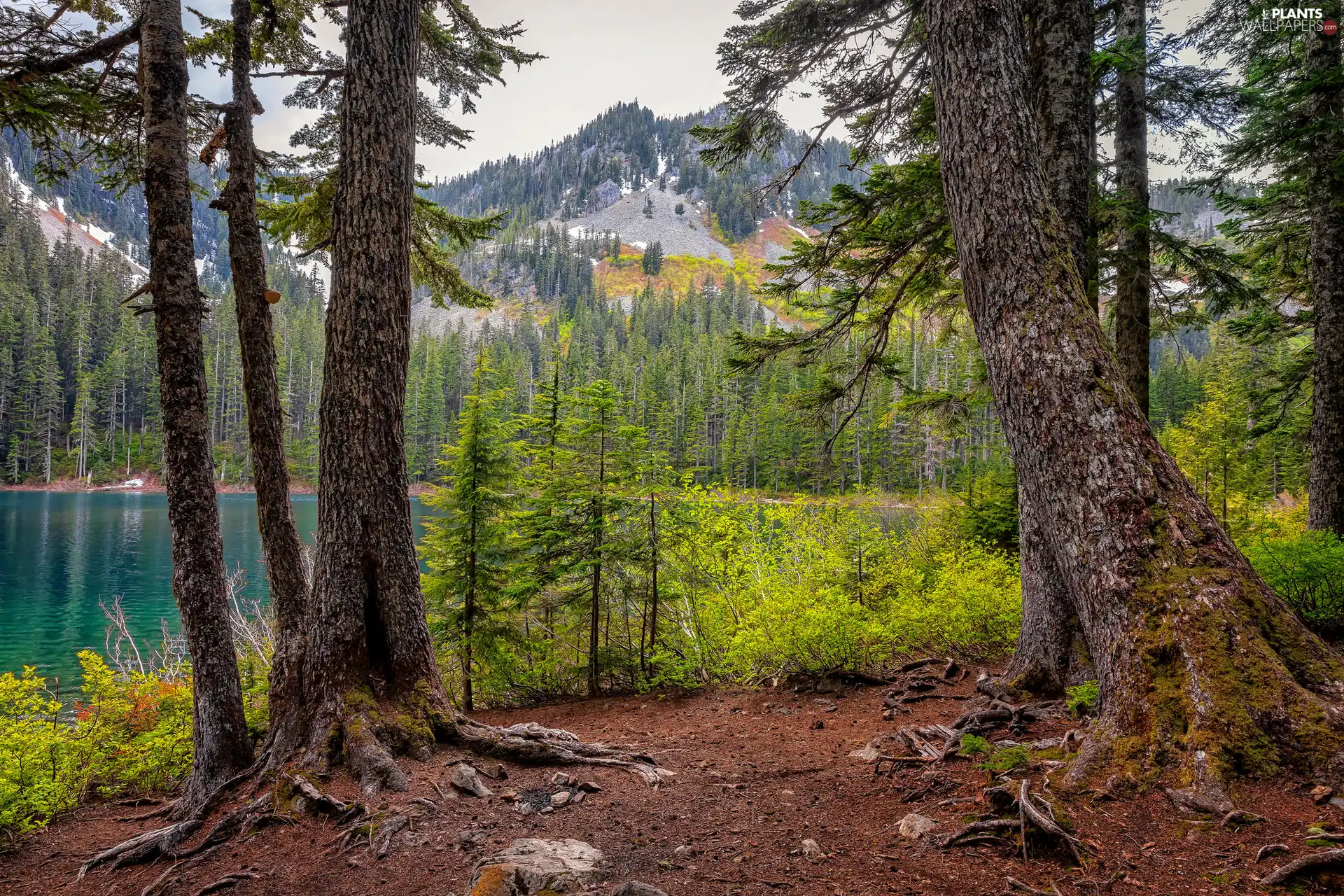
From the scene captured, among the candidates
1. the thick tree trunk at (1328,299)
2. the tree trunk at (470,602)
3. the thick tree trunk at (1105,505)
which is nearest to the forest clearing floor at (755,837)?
the thick tree trunk at (1105,505)

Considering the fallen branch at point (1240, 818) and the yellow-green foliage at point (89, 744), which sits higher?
the fallen branch at point (1240, 818)

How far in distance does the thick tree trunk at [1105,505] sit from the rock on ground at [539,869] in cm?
232

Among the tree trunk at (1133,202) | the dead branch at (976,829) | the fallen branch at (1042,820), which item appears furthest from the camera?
the tree trunk at (1133,202)

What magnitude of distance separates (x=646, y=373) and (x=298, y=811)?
64368 millimetres

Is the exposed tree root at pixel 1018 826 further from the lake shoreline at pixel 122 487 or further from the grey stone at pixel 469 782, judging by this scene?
the lake shoreline at pixel 122 487

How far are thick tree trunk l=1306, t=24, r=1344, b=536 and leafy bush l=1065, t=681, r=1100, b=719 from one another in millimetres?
6597

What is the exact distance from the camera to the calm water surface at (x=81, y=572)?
1378 centimetres

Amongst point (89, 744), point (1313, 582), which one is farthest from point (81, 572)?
point (1313, 582)

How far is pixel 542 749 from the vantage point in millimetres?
4164

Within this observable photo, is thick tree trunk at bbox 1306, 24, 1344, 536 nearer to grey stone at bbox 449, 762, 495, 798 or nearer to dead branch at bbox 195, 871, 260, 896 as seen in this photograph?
grey stone at bbox 449, 762, 495, 798

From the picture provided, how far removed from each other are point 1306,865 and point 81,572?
30.6 meters

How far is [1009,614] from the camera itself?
21.6 ft

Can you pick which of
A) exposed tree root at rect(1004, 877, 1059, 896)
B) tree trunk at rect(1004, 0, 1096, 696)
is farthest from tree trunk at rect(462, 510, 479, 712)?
exposed tree root at rect(1004, 877, 1059, 896)

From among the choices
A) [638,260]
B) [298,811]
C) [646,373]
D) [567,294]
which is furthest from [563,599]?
[638,260]
